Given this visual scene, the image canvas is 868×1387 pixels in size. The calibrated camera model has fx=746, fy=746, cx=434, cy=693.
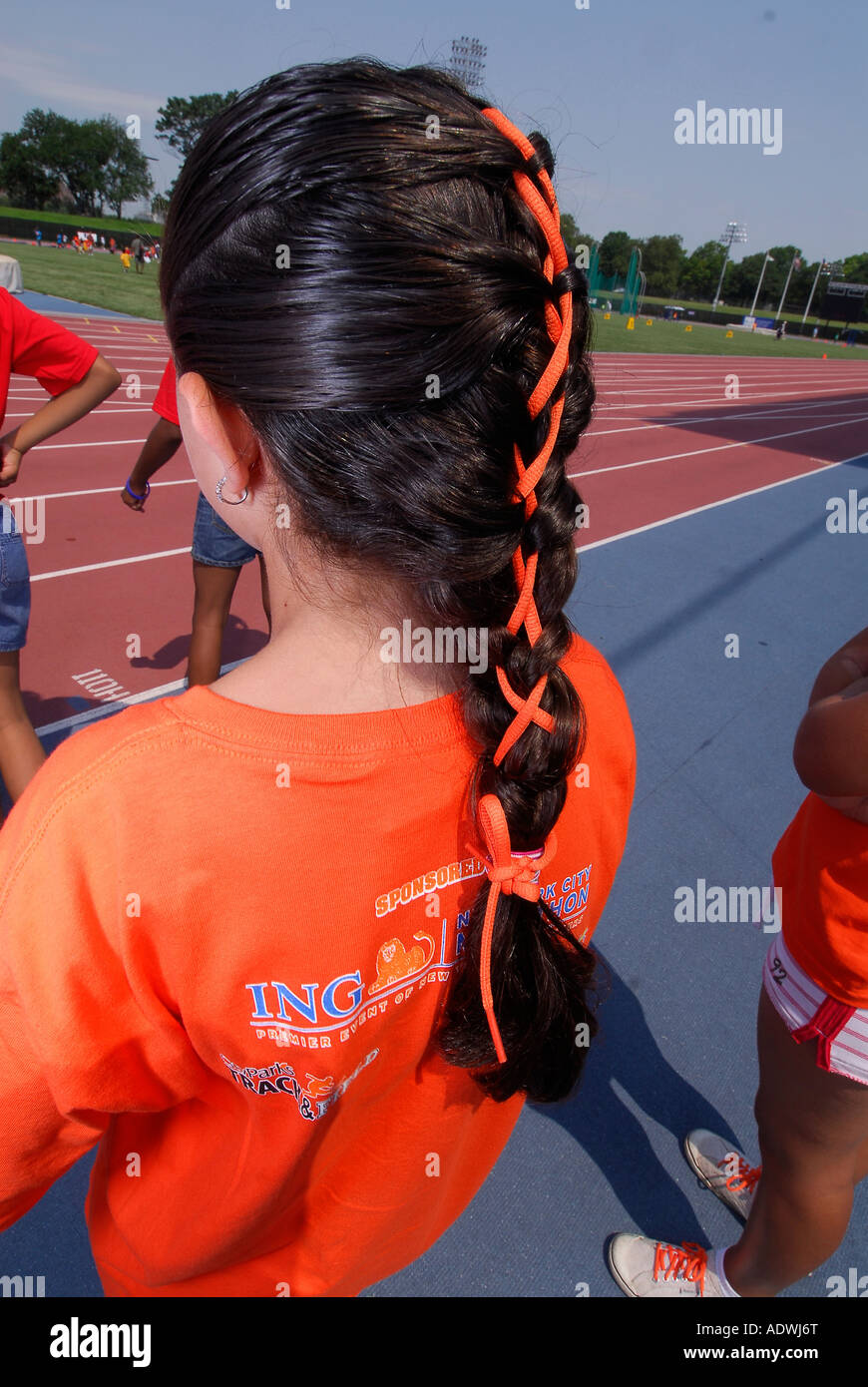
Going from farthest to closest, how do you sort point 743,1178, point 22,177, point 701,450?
point 22,177 < point 701,450 < point 743,1178

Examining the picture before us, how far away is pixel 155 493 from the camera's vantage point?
660 cm

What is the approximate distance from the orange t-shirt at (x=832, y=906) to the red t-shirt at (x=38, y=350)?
245 cm

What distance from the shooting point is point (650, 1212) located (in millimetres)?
1895

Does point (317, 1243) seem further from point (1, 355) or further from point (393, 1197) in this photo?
point (1, 355)

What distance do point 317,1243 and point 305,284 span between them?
3.86 feet

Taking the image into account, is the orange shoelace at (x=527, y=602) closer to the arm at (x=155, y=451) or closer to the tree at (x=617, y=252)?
the arm at (x=155, y=451)

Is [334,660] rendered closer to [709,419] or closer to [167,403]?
[167,403]

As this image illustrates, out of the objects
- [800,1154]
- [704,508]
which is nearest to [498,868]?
[800,1154]

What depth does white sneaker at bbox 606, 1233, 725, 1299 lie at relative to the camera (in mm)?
1668

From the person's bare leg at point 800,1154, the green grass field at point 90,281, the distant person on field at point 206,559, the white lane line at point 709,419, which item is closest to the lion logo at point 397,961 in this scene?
the person's bare leg at point 800,1154

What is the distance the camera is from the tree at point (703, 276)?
3137 inches

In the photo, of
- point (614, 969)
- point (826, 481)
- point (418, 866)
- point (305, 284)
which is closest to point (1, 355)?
point (305, 284)

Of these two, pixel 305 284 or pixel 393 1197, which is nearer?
pixel 305 284

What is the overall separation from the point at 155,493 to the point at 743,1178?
254 inches
